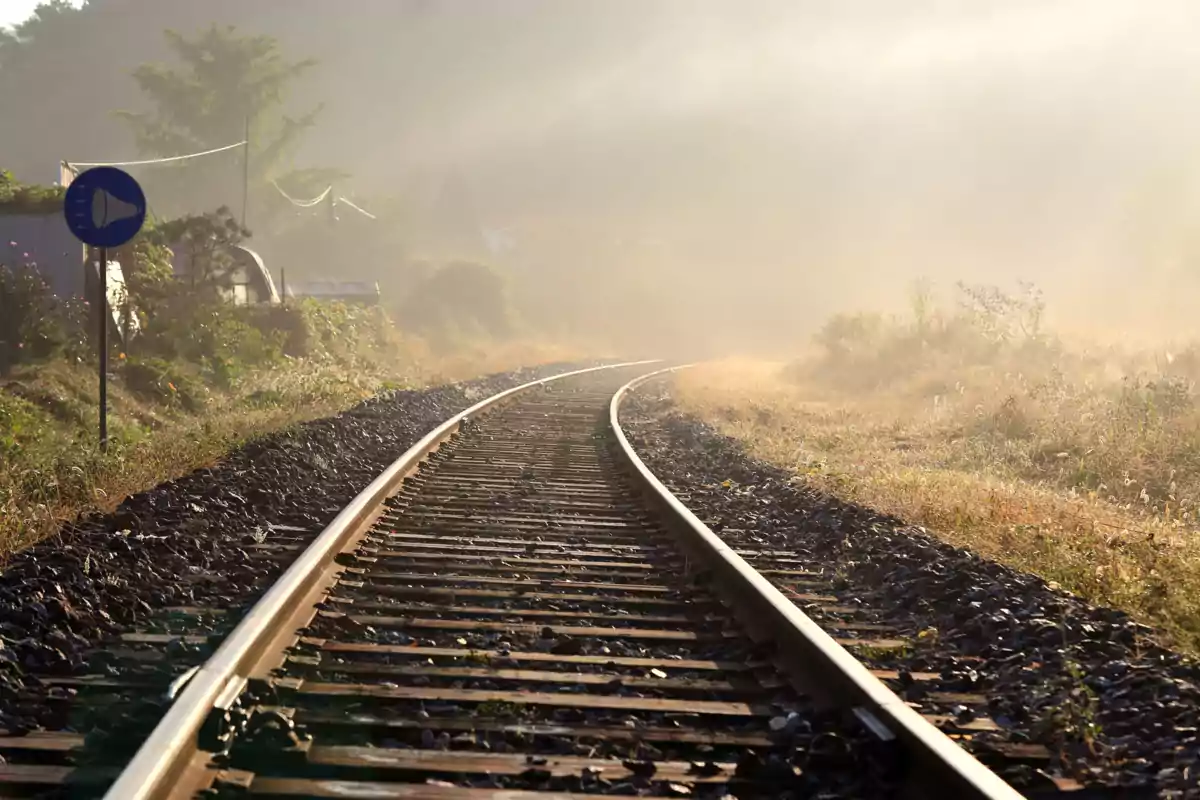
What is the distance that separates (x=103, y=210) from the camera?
332 inches

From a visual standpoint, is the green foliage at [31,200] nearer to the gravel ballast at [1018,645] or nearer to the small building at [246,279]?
the small building at [246,279]

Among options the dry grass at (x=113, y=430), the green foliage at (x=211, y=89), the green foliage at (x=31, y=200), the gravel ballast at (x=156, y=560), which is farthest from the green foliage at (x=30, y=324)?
the green foliage at (x=211, y=89)

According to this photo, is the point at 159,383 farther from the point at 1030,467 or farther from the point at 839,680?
the point at 839,680

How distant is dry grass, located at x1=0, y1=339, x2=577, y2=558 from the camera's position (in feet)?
23.0

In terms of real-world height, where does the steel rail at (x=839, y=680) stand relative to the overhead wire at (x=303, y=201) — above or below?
below

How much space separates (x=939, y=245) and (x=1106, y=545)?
78324mm

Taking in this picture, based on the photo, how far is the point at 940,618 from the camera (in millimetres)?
5137

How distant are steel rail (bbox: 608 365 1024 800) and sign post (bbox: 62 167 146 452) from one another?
536 cm

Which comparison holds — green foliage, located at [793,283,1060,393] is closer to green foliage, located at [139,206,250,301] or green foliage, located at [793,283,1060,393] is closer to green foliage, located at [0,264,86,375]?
green foliage, located at [139,206,250,301]

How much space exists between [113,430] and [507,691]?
8319mm

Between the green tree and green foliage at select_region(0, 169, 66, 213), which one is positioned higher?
the green tree

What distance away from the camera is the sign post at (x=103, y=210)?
830cm

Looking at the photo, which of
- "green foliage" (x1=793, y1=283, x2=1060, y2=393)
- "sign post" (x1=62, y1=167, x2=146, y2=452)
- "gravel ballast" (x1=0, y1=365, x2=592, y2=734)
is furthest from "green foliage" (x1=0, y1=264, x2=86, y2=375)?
"green foliage" (x1=793, y1=283, x2=1060, y2=393)

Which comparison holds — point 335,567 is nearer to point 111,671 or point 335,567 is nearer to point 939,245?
point 111,671
